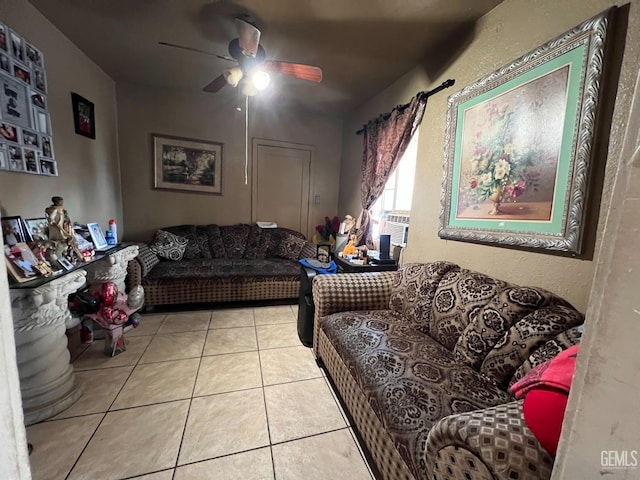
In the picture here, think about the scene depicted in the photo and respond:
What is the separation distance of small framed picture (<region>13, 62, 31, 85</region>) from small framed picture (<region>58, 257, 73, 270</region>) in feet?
4.05

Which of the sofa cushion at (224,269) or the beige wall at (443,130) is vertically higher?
the beige wall at (443,130)

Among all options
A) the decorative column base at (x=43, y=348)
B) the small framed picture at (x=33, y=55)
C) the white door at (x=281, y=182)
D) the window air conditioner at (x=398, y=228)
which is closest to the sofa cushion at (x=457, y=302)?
the window air conditioner at (x=398, y=228)

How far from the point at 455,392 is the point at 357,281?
96cm

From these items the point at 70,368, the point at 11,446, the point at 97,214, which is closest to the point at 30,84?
the point at 97,214

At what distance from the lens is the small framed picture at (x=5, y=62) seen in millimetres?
1530

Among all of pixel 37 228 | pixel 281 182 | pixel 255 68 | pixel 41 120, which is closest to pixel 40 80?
pixel 41 120

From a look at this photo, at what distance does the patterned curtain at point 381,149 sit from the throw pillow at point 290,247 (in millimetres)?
794

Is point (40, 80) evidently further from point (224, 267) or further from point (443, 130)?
point (443, 130)

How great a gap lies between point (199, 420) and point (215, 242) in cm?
223

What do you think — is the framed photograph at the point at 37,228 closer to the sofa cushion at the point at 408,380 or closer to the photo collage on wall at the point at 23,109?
the photo collage on wall at the point at 23,109

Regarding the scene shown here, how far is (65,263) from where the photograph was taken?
5.25 feet

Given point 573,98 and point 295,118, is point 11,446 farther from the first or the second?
point 295,118

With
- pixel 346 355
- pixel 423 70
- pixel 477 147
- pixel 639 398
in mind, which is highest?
pixel 423 70

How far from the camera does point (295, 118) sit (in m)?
3.55
